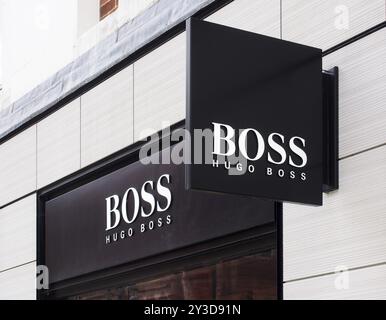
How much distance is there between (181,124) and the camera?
9.16 meters

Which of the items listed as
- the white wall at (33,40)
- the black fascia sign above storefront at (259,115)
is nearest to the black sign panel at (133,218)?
the black fascia sign above storefront at (259,115)

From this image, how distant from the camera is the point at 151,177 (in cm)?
958

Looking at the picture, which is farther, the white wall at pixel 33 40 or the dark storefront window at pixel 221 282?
the white wall at pixel 33 40

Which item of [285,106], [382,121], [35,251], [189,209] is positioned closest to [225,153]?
[285,106]

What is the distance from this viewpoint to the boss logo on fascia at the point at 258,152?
6.93 meters

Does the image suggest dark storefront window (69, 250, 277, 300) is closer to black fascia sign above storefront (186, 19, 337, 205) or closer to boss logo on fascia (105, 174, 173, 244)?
boss logo on fascia (105, 174, 173, 244)

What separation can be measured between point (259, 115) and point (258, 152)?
0.25 metres

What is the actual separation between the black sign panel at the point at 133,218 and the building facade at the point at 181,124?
0.14m

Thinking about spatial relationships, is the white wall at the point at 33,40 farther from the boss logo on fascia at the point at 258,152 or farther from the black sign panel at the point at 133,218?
the boss logo on fascia at the point at 258,152

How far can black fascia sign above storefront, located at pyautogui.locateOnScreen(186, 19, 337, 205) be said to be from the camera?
691 cm

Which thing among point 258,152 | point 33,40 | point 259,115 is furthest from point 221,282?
point 33,40

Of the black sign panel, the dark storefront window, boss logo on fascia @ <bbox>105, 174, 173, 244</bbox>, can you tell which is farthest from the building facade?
boss logo on fascia @ <bbox>105, 174, 173, 244</bbox>

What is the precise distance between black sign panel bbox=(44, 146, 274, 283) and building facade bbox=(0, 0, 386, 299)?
0.45 ft

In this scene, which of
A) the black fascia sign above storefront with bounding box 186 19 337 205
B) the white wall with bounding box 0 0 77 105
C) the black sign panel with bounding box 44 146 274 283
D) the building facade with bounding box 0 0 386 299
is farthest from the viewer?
the white wall with bounding box 0 0 77 105
